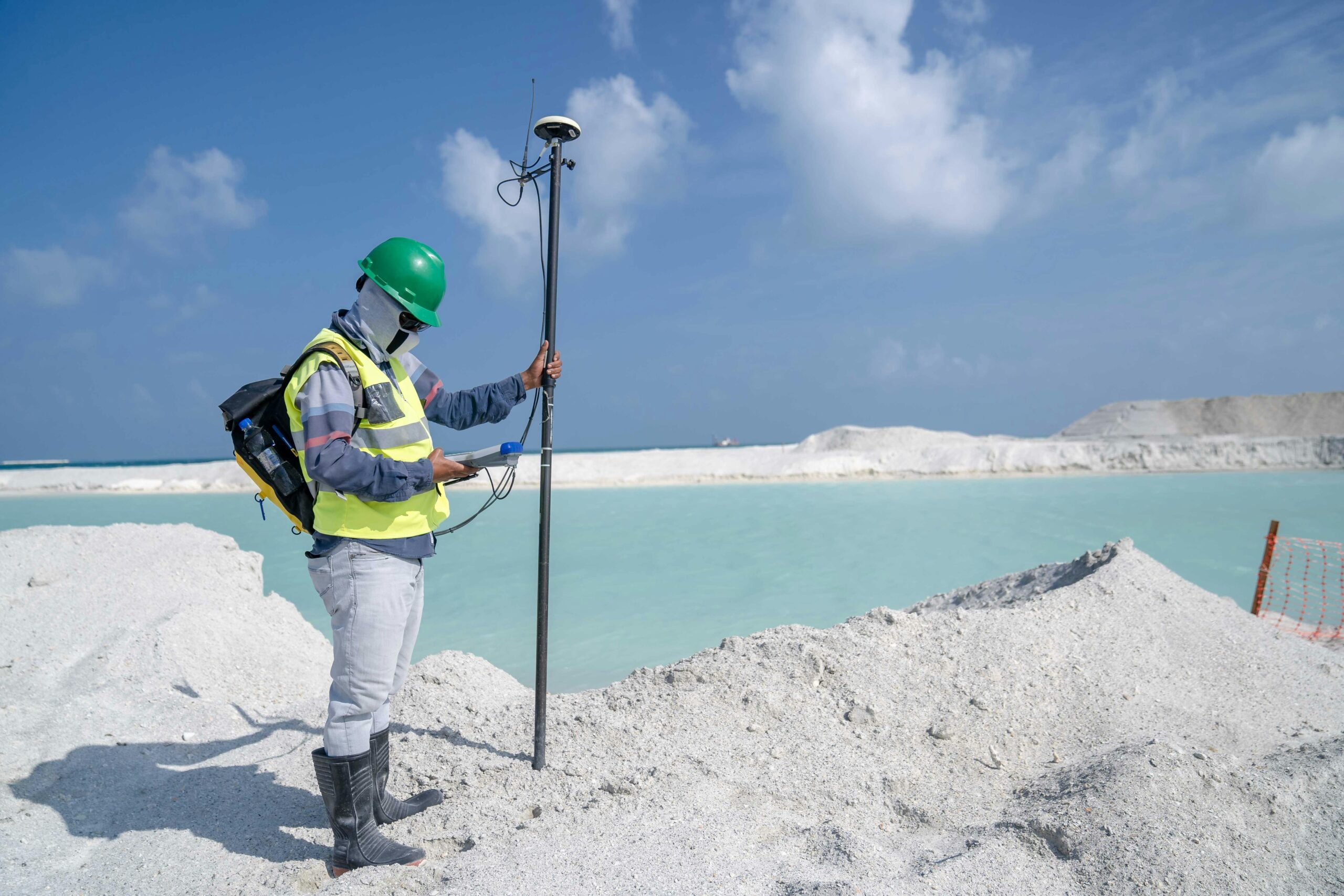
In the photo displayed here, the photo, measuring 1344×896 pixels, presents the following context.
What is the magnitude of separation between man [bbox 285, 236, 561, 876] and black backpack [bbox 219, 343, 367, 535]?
21 mm

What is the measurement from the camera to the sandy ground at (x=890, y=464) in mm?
29672

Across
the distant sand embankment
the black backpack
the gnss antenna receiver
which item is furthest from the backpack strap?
the distant sand embankment

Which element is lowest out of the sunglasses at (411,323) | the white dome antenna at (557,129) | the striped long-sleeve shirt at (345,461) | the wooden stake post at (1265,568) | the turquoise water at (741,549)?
the turquoise water at (741,549)

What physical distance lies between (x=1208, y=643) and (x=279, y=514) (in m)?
24.2

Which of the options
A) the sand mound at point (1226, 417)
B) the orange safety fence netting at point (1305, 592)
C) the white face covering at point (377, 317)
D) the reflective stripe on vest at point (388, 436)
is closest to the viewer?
the reflective stripe on vest at point (388, 436)

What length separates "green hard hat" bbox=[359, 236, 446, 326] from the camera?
2.44 metres

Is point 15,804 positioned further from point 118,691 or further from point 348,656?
point 348,656

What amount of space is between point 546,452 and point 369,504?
81cm

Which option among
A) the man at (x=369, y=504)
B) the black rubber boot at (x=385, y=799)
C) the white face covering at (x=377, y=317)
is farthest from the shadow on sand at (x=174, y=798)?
the white face covering at (x=377, y=317)

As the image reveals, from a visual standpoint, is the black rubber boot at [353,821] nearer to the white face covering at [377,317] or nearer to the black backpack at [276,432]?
the black backpack at [276,432]

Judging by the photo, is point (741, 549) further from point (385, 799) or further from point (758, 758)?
point (385, 799)

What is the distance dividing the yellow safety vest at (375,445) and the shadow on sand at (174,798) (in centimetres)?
126

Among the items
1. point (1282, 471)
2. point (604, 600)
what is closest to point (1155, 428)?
point (1282, 471)

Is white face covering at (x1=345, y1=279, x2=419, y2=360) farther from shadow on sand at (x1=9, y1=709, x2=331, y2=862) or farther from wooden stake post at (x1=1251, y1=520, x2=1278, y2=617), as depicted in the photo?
wooden stake post at (x1=1251, y1=520, x2=1278, y2=617)
